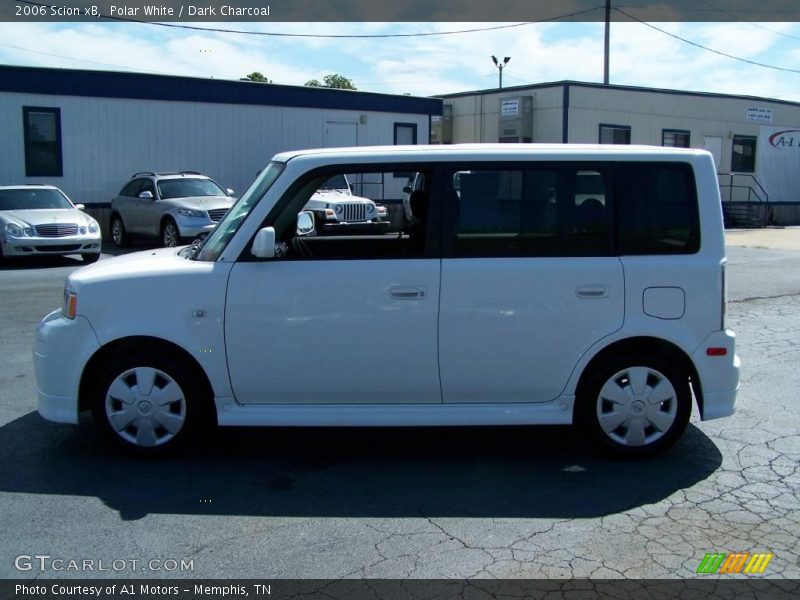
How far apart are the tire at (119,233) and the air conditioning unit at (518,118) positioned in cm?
1600

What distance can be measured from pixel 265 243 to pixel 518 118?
27.1 meters

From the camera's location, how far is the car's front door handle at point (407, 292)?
→ 197 inches

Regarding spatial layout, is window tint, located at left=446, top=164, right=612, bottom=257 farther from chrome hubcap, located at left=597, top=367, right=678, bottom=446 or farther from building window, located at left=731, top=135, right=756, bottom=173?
building window, located at left=731, top=135, right=756, bottom=173

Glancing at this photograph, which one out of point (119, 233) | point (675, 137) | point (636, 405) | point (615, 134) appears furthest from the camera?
point (675, 137)

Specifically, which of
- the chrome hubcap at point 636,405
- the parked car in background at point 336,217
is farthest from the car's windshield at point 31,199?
the chrome hubcap at point 636,405

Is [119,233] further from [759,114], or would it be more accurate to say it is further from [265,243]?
[759,114]

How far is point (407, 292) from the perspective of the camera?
500 centimetres

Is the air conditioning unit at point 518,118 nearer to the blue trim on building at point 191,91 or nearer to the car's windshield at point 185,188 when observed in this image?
the blue trim on building at point 191,91

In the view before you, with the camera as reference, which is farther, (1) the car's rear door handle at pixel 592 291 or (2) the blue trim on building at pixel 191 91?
(2) the blue trim on building at pixel 191 91

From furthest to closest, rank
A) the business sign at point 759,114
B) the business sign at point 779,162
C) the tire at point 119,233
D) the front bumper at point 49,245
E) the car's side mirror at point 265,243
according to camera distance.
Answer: the business sign at point 779,162
the business sign at point 759,114
the tire at point 119,233
the front bumper at point 49,245
the car's side mirror at point 265,243

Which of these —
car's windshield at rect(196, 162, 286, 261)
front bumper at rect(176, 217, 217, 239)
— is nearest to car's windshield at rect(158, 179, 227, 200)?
front bumper at rect(176, 217, 217, 239)

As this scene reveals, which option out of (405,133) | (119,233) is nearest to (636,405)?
(119,233)

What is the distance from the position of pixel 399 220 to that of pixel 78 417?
7.96ft

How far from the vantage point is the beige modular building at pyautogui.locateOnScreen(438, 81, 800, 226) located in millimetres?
30562
